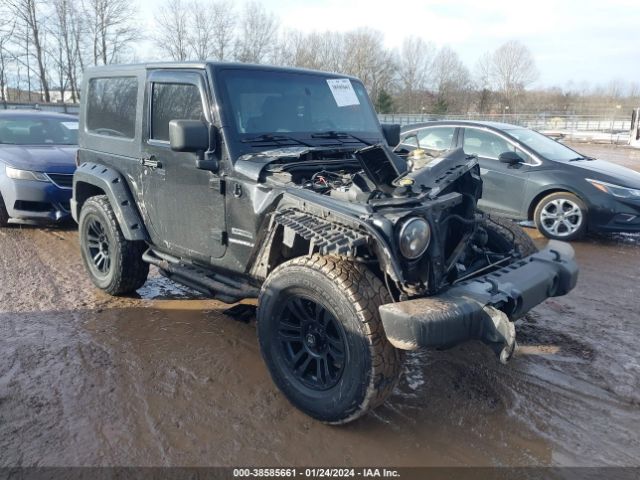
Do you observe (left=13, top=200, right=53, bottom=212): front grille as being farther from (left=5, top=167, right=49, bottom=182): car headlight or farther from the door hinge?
the door hinge

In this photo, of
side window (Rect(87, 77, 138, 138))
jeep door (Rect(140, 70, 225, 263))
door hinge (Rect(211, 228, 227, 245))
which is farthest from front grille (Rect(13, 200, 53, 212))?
door hinge (Rect(211, 228, 227, 245))

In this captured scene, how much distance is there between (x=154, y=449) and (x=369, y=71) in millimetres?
54253

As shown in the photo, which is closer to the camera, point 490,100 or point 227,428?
point 227,428

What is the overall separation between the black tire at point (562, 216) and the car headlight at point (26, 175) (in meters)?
6.75

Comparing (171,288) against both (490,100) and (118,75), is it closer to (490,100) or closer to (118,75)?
(118,75)

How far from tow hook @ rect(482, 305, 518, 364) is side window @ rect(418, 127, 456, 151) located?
539 cm

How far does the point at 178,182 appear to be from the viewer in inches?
161

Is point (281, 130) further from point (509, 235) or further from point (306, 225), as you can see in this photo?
point (509, 235)

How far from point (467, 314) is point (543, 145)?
590 centimetres

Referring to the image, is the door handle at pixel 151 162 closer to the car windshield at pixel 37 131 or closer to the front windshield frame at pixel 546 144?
the car windshield at pixel 37 131

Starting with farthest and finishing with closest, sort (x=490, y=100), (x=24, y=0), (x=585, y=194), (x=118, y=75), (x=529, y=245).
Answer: (x=490, y=100) → (x=24, y=0) → (x=585, y=194) → (x=118, y=75) → (x=529, y=245)

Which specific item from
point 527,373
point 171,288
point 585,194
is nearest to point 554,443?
point 527,373

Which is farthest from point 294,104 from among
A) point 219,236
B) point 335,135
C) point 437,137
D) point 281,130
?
point 437,137

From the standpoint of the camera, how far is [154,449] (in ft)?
9.46
